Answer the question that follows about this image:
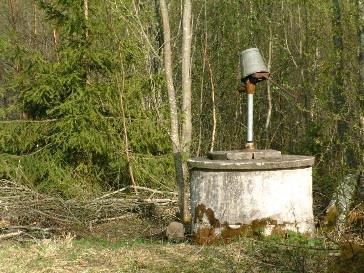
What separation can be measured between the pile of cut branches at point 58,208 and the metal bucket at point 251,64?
3.76 meters

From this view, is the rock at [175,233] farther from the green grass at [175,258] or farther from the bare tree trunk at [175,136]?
the bare tree trunk at [175,136]

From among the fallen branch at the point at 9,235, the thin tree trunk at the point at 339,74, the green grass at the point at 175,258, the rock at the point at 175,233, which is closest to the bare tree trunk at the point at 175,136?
the rock at the point at 175,233

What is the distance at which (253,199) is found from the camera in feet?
24.0

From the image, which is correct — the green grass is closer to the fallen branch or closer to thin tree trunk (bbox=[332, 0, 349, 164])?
the fallen branch

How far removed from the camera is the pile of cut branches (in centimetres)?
963

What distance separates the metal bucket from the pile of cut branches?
3.76 m

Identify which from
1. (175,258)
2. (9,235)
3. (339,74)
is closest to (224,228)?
(175,258)

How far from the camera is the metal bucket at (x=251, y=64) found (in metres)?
7.93

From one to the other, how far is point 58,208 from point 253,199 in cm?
413

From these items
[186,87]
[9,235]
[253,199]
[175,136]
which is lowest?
[9,235]

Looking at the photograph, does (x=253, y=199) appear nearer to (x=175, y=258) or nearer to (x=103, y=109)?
(x=175, y=258)

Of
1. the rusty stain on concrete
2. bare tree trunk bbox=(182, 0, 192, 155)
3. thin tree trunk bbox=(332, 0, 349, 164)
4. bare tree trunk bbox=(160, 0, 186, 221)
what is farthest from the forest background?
the rusty stain on concrete

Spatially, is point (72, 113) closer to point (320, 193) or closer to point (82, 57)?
point (82, 57)

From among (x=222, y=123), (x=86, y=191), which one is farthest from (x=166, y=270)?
(x=222, y=123)
